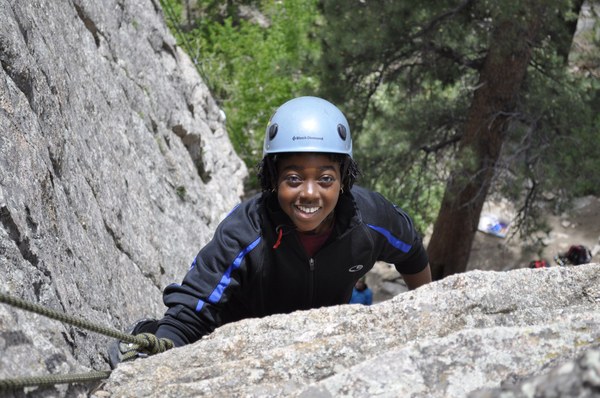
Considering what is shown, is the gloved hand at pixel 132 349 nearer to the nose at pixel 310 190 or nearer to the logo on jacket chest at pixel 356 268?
the nose at pixel 310 190

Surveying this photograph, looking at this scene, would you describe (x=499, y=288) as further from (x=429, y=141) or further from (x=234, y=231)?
(x=429, y=141)

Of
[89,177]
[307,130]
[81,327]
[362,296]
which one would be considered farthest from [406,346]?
[362,296]

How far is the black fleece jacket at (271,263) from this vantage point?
142 inches

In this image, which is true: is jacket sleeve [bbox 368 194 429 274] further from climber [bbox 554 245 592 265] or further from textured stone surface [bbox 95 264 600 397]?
climber [bbox 554 245 592 265]

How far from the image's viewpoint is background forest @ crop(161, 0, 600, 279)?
10.4 metres

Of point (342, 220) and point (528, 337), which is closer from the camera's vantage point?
point (528, 337)

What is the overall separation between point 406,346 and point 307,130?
144 centimetres

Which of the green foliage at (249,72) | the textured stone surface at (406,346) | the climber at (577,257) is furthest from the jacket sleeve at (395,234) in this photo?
the green foliage at (249,72)

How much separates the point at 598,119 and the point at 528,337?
8.87 m

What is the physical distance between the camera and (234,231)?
374 centimetres

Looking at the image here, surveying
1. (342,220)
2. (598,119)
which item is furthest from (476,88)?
(342,220)

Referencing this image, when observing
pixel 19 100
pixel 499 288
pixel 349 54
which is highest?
pixel 349 54

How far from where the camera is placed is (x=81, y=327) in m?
2.70

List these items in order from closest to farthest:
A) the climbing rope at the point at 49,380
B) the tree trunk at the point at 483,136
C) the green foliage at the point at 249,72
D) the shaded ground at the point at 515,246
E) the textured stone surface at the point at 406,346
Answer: the climbing rope at the point at 49,380 → the textured stone surface at the point at 406,346 → the tree trunk at the point at 483,136 → the green foliage at the point at 249,72 → the shaded ground at the point at 515,246
